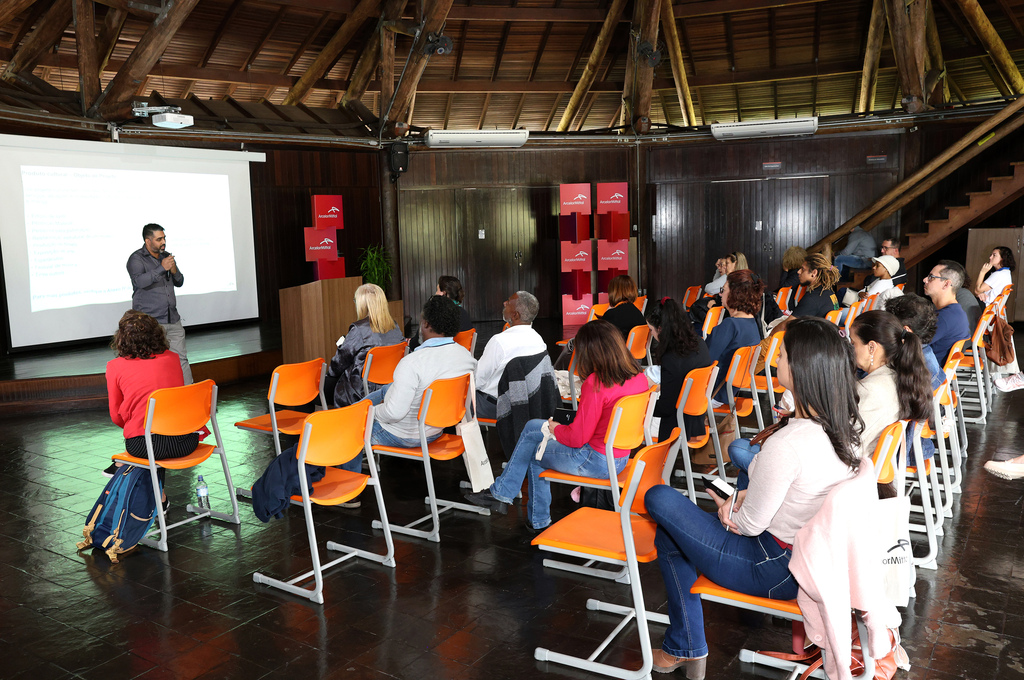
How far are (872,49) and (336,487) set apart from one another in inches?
458

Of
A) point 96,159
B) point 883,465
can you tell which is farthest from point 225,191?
point 883,465

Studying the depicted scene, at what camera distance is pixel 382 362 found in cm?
529

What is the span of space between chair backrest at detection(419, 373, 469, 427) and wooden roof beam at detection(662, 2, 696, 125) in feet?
31.0

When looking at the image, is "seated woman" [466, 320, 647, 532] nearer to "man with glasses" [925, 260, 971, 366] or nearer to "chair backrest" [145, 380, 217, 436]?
"chair backrest" [145, 380, 217, 436]

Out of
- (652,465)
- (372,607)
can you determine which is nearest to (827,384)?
(652,465)

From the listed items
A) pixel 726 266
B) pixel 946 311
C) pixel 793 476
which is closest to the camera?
pixel 793 476

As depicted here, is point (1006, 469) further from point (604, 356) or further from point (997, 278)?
point (997, 278)

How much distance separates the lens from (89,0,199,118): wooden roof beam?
8.51 metres

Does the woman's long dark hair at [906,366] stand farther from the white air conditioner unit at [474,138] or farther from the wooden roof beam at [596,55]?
the wooden roof beam at [596,55]

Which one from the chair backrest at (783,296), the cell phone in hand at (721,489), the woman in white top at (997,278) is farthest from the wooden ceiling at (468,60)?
the cell phone in hand at (721,489)

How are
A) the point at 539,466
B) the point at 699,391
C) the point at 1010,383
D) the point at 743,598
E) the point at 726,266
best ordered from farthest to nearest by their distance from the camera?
the point at 726,266 → the point at 1010,383 → the point at 699,391 → the point at 539,466 → the point at 743,598

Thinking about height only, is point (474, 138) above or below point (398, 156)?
above

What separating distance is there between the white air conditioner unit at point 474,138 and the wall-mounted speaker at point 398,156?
1.30ft

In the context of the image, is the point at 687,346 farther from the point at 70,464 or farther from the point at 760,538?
the point at 70,464
